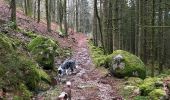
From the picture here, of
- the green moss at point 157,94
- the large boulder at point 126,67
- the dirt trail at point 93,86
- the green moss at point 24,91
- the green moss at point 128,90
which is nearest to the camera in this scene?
the green moss at point 24,91

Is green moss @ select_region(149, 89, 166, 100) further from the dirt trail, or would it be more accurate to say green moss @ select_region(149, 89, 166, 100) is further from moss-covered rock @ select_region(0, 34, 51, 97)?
moss-covered rock @ select_region(0, 34, 51, 97)

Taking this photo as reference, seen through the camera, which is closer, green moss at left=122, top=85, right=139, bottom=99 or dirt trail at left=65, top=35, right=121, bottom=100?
dirt trail at left=65, top=35, right=121, bottom=100

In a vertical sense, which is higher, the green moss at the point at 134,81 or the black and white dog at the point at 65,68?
the black and white dog at the point at 65,68

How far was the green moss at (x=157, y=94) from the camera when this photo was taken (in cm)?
1137

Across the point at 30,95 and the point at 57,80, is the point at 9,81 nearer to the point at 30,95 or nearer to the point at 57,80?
the point at 30,95

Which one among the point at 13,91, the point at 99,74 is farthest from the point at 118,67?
the point at 13,91

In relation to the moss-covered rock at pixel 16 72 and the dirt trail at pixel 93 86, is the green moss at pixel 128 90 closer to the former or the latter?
the dirt trail at pixel 93 86

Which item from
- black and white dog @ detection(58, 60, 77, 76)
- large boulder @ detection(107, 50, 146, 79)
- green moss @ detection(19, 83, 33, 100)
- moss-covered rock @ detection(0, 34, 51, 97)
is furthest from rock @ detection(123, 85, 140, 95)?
green moss @ detection(19, 83, 33, 100)

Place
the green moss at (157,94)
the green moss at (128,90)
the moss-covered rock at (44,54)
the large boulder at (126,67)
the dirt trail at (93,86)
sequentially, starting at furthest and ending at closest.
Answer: the moss-covered rock at (44,54), the large boulder at (126,67), the green moss at (128,90), the dirt trail at (93,86), the green moss at (157,94)

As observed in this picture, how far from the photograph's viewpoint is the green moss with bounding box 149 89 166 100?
448 inches

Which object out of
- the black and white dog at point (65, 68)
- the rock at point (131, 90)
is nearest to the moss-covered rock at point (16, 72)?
the rock at point (131, 90)

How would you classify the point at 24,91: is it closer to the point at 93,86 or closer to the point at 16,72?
the point at 16,72

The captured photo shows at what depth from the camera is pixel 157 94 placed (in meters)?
11.5

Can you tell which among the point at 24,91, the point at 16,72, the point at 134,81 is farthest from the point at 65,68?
the point at 24,91
